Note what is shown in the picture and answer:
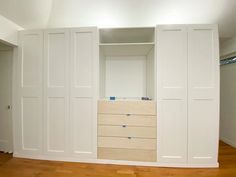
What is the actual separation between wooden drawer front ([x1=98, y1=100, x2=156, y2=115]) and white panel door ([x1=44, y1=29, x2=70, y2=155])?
596mm

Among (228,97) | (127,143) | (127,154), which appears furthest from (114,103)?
(228,97)

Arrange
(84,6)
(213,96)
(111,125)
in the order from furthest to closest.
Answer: (84,6) < (111,125) < (213,96)

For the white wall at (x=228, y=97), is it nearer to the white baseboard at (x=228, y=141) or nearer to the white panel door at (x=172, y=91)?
the white baseboard at (x=228, y=141)

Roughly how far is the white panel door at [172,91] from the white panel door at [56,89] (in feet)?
4.76

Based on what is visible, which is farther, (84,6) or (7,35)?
(84,6)

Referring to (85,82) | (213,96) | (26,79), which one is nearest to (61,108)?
(85,82)

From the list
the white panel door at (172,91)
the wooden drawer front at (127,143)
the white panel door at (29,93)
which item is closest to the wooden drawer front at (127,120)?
the white panel door at (172,91)

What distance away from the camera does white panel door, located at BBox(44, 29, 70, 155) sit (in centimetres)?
246

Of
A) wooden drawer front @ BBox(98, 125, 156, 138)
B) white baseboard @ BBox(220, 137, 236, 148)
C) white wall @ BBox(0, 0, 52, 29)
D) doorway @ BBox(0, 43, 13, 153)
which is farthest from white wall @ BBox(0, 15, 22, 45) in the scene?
white baseboard @ BBox(220, 137, 236, 148)

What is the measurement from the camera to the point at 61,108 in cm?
247

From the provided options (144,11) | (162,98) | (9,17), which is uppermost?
(144,11)

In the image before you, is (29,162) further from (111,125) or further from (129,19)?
(129,19)

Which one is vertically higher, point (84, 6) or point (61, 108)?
point (84, 6)

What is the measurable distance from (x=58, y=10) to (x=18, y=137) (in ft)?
7.39
